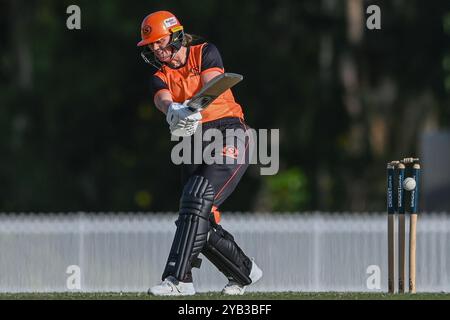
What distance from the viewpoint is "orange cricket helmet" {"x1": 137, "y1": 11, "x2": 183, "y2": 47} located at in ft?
33.9

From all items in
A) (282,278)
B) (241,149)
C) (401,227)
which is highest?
(241,149)

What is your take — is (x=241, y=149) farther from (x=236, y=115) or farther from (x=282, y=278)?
(x=282, y=278)

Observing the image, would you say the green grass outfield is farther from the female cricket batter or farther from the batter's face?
the batter's face

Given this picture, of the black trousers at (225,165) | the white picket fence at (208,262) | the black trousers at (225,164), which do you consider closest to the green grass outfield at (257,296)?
the black trousers at (225,164)

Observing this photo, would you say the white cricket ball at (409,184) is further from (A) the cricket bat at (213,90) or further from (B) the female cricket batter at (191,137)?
(A) the cricket bat at (213,90)

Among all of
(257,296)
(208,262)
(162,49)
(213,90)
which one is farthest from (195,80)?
(208,262)

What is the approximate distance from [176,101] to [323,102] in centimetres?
1991

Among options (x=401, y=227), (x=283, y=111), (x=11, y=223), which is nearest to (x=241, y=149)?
(x=401, y=227)

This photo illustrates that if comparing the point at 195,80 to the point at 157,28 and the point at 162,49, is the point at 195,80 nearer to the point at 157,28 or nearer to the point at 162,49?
the point at 162,49

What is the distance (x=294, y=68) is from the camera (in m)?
30.5

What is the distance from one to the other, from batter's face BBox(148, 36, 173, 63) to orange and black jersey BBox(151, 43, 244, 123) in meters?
0.12

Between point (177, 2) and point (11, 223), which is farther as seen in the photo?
point (177, 2)

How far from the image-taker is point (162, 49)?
10.4m

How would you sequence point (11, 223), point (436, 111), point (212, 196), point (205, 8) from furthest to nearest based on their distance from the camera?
point (436, 111)
point (205, 8)
point (11, 223)
point (212, 196)
